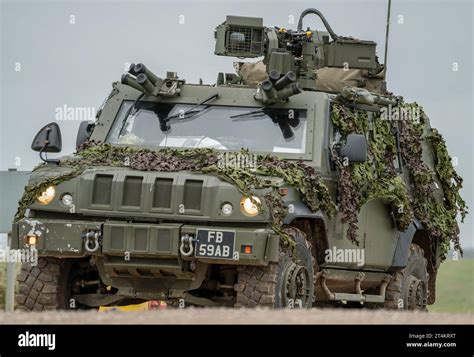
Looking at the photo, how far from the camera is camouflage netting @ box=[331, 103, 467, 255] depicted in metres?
16.5

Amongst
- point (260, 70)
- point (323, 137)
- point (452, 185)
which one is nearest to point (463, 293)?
point (452, 185)

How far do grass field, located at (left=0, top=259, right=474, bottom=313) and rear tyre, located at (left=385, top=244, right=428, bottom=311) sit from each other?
9.77 m

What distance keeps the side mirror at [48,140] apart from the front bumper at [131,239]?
3.94 feet

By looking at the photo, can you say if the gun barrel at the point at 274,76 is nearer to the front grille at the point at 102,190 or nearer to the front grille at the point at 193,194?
the front grille at the point at 193,194

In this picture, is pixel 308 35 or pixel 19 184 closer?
pixel 308 35

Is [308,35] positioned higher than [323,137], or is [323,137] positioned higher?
[308,35]

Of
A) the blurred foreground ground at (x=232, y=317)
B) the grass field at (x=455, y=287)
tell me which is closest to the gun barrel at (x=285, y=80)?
the blurred foreground ground at (x=232, y=317)

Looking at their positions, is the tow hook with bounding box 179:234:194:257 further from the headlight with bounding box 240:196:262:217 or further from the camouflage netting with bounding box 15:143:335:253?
the camouflage netting with bounding box 15:143:335:253

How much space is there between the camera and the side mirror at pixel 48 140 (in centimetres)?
1565

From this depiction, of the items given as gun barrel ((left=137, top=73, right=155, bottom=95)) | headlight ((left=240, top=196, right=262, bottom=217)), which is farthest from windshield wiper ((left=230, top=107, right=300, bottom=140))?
headlight ((left=240, top=196, right=262, bottom=217))

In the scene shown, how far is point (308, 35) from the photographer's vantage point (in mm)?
18047

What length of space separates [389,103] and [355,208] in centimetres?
197

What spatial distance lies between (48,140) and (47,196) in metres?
1.09

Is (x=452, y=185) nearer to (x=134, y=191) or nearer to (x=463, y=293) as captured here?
(x=134, y=191)
